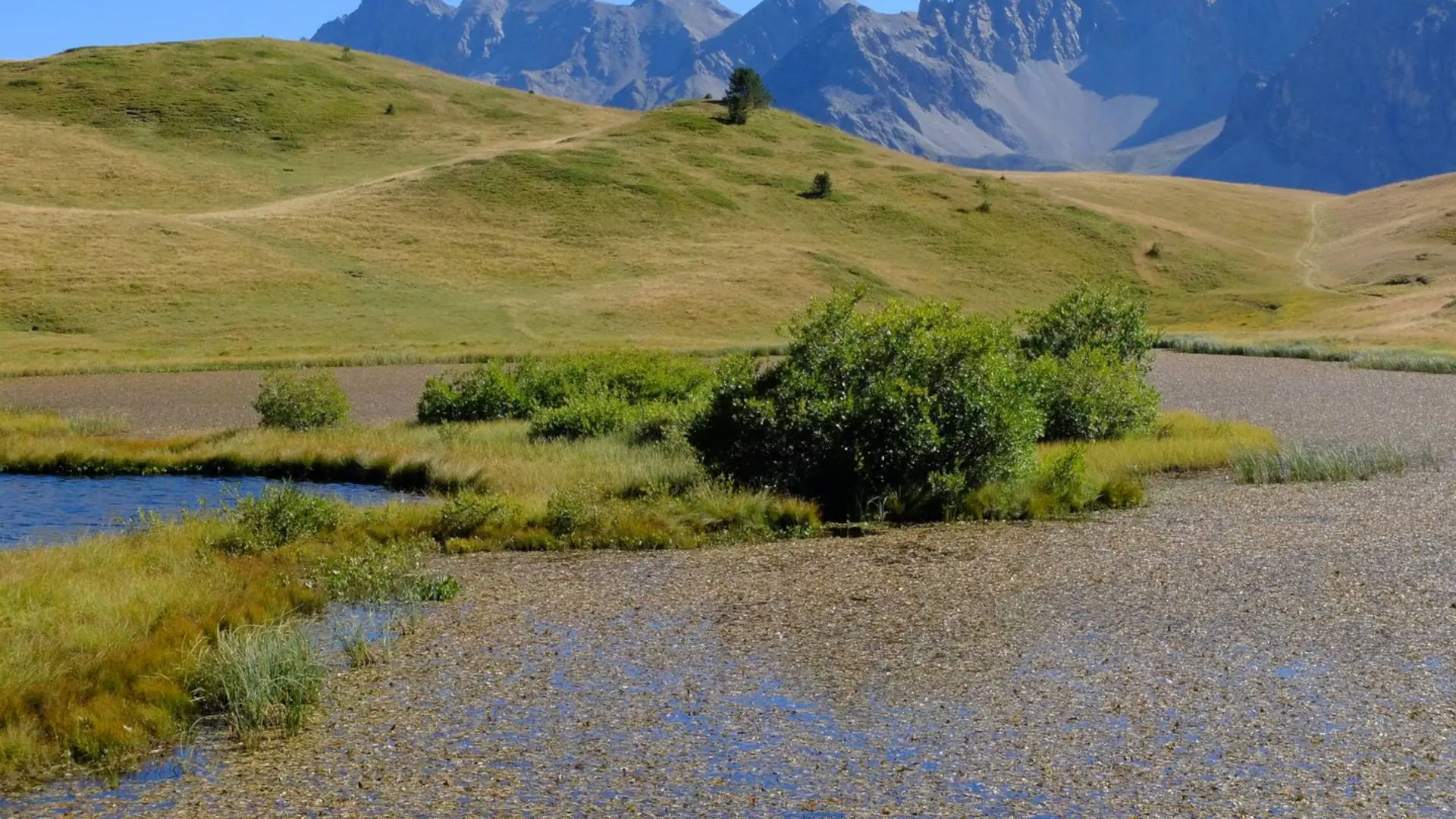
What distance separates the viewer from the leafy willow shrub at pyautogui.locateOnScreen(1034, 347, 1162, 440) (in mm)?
29031

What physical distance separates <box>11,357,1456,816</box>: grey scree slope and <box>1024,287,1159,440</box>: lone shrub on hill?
355 inches

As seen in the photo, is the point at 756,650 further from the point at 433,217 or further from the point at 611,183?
the point at 611,183

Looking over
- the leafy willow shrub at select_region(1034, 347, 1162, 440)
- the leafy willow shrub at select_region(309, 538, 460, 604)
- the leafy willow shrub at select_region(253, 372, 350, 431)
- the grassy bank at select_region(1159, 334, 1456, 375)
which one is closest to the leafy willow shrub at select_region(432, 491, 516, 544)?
the leafy willow shrub at select_region(309, 538, 460, 604)

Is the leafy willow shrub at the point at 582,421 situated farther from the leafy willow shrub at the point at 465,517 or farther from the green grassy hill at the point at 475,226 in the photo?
the green grassy hill at the point at 475,226

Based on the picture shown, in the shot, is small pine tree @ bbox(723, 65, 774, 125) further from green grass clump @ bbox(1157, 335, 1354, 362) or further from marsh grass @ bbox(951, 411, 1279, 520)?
marsh grass @ bbox(951, 411, 1279, 520)

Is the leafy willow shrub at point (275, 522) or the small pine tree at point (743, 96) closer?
the leafy willow shrub at point (275, 522)

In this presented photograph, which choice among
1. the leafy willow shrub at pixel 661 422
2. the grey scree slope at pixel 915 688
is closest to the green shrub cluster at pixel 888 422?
the grey scree slope at pixel 915 688

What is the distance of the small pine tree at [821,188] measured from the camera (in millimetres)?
107625

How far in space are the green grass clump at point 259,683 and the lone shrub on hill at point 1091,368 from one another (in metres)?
17.4

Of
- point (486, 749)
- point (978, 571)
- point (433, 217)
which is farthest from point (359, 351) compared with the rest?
point (486, 749)

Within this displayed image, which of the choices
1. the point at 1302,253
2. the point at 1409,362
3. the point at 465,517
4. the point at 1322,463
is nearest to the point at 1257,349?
the point at 1409,362

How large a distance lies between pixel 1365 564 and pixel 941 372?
7.23 m

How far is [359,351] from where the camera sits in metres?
54.6

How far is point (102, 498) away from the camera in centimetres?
2384
